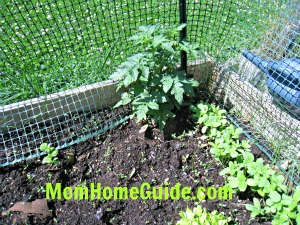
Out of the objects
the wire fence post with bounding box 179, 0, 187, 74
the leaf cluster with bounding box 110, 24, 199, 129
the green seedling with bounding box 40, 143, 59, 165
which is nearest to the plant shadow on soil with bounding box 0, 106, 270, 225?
the green seedling with bounding box 40, 143, 59, 165

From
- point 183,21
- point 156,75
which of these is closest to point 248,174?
point 156,75

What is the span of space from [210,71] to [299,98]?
83cm

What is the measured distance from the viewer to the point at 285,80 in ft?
7.75

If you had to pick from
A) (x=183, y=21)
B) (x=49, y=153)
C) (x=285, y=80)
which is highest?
(x=183, y=21)

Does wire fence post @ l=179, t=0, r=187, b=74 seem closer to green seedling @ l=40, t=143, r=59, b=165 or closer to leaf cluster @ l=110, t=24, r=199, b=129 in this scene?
leaf cluster @ l=110, t=24, r=199, b=129

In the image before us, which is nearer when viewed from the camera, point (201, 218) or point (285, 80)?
point (201, 218)

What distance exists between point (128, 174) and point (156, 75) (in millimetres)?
760

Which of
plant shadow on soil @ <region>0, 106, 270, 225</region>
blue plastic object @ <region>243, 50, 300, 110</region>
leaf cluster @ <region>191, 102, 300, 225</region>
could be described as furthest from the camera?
blue plastic object @ <region>243, 50, 300, 110</region>

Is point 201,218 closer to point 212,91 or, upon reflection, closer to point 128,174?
point 128,174

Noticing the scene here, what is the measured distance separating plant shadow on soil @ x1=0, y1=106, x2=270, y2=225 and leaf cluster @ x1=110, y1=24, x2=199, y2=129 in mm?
217

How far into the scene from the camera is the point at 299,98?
2.24 m

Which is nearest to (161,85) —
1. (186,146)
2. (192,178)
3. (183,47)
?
(183,47)

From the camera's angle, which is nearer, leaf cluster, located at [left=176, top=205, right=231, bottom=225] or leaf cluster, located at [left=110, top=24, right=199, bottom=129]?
leaf cluster, located at [left=176, top=205, right=231, bottom=225]

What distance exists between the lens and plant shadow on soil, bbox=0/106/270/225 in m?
2.12
